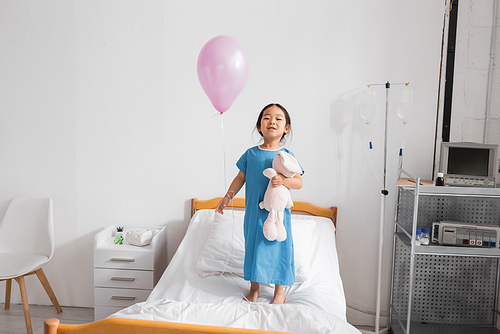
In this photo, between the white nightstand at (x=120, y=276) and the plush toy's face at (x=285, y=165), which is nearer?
the plush toy's face at (x=285, y=165)

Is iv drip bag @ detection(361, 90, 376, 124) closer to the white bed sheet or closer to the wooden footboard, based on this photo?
the white bed sheet

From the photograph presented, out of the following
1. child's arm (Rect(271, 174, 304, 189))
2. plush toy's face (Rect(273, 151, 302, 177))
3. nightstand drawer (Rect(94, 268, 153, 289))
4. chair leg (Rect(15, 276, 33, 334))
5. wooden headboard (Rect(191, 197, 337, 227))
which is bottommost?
chair leg (Rect(15, 276, 33, 334))

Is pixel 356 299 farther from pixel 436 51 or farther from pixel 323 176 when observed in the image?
pixel 436 51

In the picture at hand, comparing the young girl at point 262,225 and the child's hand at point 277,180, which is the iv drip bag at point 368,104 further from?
the child's hand at point 277,180

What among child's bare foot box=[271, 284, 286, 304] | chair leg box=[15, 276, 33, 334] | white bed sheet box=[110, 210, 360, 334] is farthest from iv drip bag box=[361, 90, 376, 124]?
chair leg box=[15, 276, 33, 334]

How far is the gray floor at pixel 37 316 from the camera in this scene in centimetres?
232

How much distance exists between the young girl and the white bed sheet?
4.5 inches

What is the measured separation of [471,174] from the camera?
2025 millimetres

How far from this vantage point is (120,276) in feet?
7.52

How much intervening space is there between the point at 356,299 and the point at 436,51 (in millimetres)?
1790

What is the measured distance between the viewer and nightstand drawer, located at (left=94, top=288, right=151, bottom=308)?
7.52 feet

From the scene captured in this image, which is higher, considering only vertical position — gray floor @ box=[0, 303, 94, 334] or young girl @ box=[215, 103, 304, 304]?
young girl @ box=[215, 103, 304, 304]

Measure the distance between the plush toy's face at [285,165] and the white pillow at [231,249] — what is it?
1.34ft

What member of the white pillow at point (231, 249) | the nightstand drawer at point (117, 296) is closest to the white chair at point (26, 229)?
the nightstand drawer at point (117, 296)
